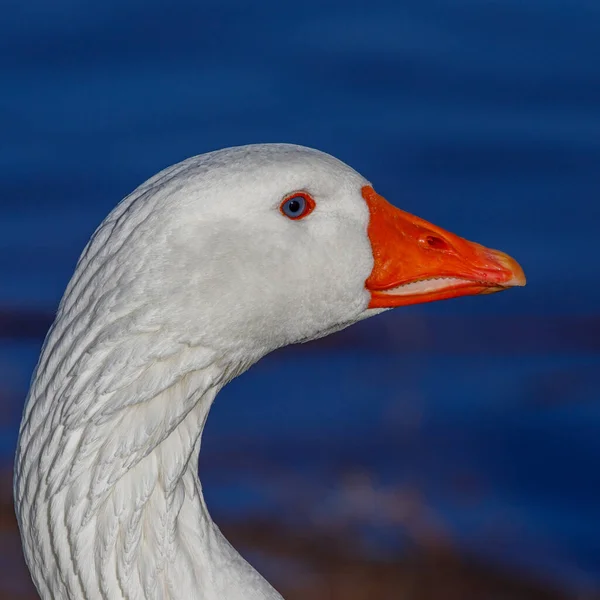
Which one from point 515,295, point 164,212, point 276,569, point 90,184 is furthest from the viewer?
point 90,184

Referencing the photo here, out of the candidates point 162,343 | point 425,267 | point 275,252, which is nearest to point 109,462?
point 162,343

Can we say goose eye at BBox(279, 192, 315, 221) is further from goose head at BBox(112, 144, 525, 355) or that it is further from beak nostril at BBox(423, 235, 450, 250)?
beak nostril at BBox(423, 235, 450, 250)

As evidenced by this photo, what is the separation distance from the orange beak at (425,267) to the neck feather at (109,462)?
17.2 inches

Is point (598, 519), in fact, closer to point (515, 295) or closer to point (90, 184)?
point (515, 295)

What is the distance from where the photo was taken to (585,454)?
19.2ft

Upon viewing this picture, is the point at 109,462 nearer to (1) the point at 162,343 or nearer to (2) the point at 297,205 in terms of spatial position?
(1) the point at 162,343

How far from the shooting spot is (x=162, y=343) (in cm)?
263

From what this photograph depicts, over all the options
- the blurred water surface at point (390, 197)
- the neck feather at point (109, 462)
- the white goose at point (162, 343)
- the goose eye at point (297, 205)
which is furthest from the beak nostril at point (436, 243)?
the blurred water surface at point (390, 197)

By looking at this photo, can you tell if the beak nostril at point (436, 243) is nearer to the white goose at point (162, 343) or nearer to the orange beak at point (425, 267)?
the orange beak at point (425, 267)

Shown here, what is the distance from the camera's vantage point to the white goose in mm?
2617

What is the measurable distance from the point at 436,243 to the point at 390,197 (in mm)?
4203

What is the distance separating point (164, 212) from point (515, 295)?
14.6 feet

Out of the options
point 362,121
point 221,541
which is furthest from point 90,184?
point 221,541

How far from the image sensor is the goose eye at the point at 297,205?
2.73 meters
